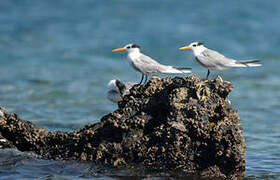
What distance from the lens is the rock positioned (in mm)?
6176

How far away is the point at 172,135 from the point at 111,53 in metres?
→ 12.7

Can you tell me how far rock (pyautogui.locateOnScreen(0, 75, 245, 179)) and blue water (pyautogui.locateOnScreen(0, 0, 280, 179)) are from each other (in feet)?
2.52

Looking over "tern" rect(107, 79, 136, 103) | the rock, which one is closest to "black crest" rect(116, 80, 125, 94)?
"tern" rect(107, 79, 136, 103)

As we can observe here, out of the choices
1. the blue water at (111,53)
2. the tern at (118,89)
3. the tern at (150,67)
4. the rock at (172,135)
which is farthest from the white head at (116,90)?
the rock at (172,135)

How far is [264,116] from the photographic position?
12031mm

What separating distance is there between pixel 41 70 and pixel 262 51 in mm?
8169

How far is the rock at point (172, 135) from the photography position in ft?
20.3

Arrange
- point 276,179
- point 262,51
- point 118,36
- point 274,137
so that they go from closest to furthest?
point 276,179 < point 274,137 < point 262,51 < point 118,36

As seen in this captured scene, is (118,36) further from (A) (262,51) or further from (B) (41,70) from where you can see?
(A) (262,51)

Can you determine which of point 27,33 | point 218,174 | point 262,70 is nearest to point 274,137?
point 218,174

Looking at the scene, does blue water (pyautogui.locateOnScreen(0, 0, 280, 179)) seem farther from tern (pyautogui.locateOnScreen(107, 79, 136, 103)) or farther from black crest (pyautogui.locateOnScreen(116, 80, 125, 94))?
black crest (pyautogui.locateOnScreen(116, 80, 125, 94))

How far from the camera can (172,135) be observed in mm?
6148

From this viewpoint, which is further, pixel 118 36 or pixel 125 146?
pixel 118 36

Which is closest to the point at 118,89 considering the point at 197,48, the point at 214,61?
the point at 197,48
